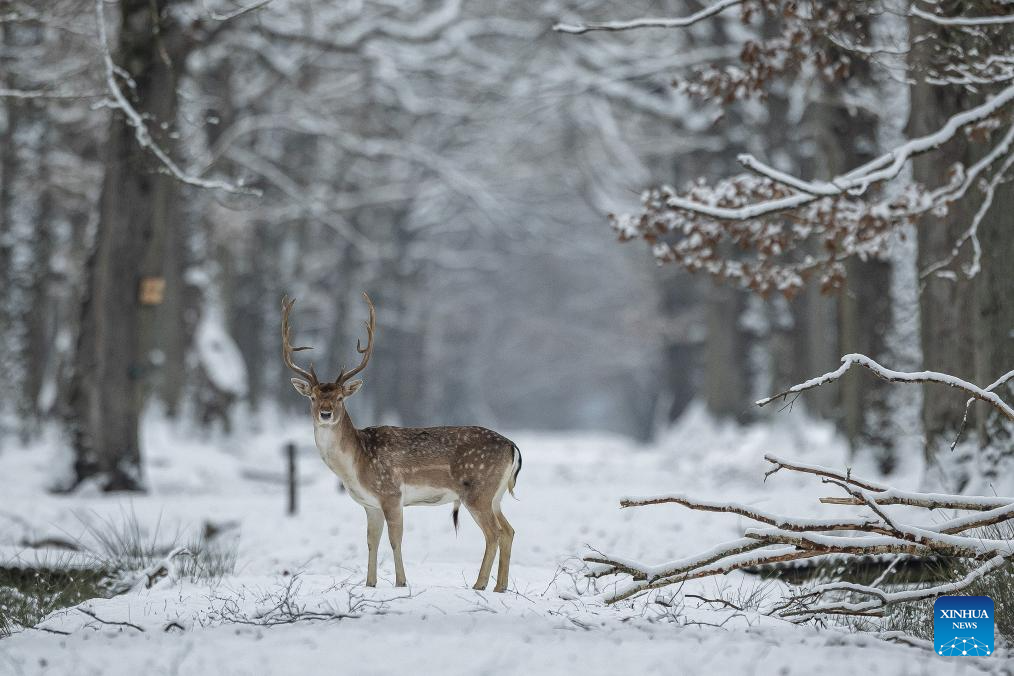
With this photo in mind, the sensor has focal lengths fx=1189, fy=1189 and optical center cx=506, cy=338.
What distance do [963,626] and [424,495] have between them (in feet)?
9.89

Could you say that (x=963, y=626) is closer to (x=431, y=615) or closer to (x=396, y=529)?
(x=431, y=615)

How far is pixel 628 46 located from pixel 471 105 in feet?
18.2

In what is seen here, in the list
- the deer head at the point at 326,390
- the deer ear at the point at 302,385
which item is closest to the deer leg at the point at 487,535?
the deer head at the point at 326,390

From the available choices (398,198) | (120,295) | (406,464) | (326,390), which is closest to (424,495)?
(406,464)

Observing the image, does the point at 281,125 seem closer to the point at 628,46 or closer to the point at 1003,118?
the point at 628,46

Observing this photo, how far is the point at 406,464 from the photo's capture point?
6988mm

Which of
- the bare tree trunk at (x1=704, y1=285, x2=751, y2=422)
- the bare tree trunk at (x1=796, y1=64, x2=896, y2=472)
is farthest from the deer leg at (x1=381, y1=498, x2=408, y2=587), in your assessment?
the bare tree trunk at (x1=704, y1=285, x2=751, y2=422)

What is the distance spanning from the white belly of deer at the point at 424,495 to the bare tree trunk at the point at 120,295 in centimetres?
869

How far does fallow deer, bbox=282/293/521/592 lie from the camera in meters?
6.87

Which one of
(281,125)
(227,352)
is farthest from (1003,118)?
(227,352)

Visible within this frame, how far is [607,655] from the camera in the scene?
17.3 feet

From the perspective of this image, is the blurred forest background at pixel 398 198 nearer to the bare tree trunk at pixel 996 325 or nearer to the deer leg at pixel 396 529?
the bare tree trunk at pixel 996 325

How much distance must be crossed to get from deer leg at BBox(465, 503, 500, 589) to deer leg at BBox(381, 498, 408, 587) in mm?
410

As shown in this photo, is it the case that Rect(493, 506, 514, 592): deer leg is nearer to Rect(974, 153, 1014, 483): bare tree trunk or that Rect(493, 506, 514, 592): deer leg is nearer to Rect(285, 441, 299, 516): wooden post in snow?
Rect(974, 153, 1014, 483): bare tree trunk
